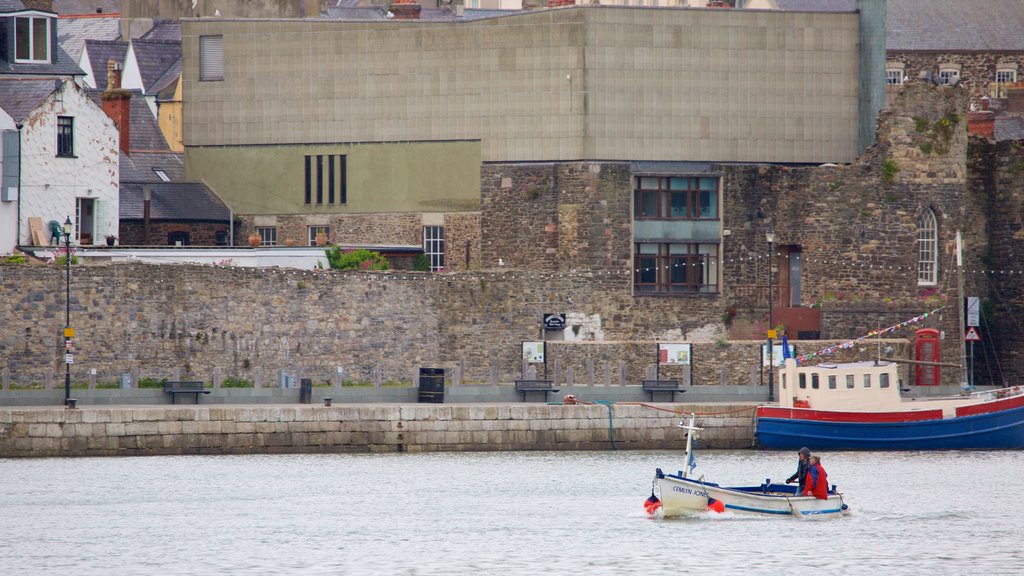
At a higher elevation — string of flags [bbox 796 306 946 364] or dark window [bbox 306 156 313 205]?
dark window [bbox 306 156 313 205]

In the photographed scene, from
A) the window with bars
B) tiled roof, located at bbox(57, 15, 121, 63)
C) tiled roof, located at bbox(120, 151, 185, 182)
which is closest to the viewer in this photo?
the window with bars

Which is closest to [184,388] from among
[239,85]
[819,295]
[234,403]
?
[234,403]

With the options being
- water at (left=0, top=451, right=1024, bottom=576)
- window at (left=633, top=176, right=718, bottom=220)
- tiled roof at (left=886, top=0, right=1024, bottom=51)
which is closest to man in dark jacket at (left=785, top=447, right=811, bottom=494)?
water at (left=0, top=451, right=1024, bottom=576)

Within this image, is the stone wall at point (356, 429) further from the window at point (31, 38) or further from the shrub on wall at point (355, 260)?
the window at point (31, 38)

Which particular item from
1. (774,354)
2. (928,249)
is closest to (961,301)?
(928,249)

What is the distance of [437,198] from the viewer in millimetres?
68875

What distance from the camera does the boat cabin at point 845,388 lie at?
56.2 m

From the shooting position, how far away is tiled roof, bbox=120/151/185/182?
231 feet

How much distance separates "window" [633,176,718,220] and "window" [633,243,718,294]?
93cm

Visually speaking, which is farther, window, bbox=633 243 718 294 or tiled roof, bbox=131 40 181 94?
tiled roof, bbox=131 40 181 94

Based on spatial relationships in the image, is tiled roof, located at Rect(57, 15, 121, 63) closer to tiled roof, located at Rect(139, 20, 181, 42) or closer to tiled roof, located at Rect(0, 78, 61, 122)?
tiled roof, located at Rect(139, 20, 181, 42)

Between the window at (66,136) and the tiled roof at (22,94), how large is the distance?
867 millimetres

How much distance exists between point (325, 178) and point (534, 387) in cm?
1456

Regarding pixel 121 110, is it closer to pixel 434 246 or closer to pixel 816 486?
pixel 434 246
